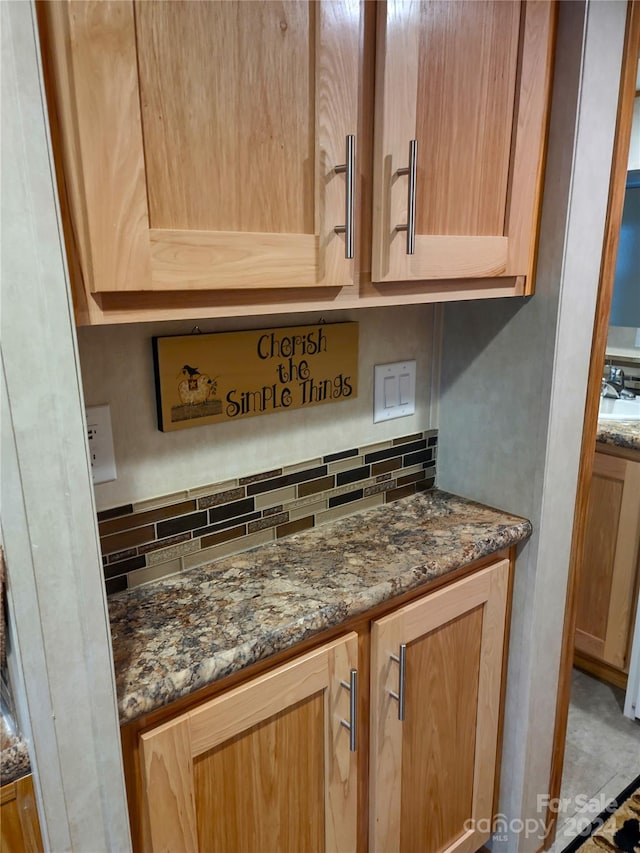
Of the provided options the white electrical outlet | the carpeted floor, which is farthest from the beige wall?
the carpeted floor

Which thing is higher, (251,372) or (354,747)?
(251,372)

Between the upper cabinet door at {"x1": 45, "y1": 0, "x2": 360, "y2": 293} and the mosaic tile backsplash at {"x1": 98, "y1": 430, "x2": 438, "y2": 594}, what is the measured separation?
18.2 inches

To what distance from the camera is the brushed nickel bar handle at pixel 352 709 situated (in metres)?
1.08

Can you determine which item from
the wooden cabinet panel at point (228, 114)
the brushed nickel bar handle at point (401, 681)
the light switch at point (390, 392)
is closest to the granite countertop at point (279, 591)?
the brushed nickel bar handle at point (401, 681)

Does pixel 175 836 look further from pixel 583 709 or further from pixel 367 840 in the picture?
pixel 583 709

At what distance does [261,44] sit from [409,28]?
0.24m

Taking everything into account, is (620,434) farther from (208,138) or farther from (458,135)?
(208,138)

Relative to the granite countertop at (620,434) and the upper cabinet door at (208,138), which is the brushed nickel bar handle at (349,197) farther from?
the granite countertop at (620,434)

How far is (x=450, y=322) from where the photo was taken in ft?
4.66

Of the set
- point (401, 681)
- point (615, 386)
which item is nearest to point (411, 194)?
point (401, 681)

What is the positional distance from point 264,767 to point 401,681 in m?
0.29

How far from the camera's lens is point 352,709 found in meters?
1.09

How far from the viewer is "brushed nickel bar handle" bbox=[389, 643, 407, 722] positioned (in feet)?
3.75

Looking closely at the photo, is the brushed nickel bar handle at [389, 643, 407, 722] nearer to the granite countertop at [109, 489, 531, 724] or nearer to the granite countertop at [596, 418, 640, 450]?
the granite countertop at [109, 489, 531, 724]
